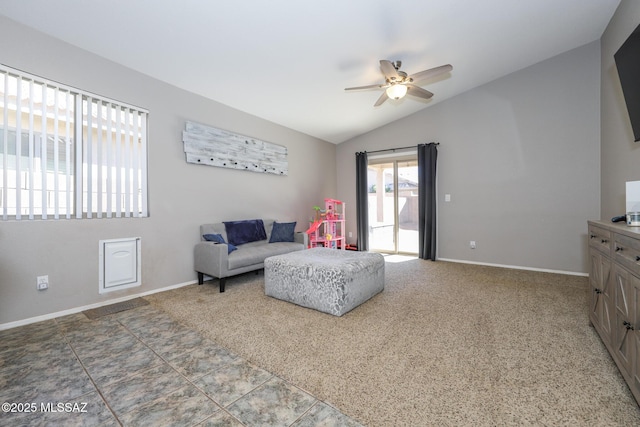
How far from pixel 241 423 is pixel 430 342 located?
1431mm

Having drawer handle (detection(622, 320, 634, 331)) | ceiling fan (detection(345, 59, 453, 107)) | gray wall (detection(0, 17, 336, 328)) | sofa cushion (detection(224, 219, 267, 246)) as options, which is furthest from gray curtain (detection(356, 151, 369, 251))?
drawer handle (detection(622, 320, 634, 331))

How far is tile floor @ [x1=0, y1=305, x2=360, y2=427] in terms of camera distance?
1.34m

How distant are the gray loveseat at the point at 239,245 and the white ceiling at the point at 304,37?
1.93 metres

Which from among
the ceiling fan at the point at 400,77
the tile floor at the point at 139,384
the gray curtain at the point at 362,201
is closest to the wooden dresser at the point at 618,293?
the tile floor at the point at 139,384

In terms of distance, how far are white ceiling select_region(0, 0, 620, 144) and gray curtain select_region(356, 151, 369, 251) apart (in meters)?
1.81

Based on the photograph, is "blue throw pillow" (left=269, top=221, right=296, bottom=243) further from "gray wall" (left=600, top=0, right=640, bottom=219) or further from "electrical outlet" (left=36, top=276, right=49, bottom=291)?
"gray wall" (left=600, top=0, right=640, bottom=219)

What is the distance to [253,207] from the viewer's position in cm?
458

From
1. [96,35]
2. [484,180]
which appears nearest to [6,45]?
[96,35]

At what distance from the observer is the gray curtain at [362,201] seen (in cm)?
595

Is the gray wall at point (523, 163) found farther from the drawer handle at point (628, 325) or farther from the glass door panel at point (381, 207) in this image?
the drawer handle at point (628, 325)

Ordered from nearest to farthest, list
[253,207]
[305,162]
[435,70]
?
[435,70] → [253,207] → [305,162]

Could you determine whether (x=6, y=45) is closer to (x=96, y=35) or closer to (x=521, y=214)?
(x=96, y=35)

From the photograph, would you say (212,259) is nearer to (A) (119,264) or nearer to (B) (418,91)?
(A) (119,264)

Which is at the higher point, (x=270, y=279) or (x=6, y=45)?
(x=6, y=45)
